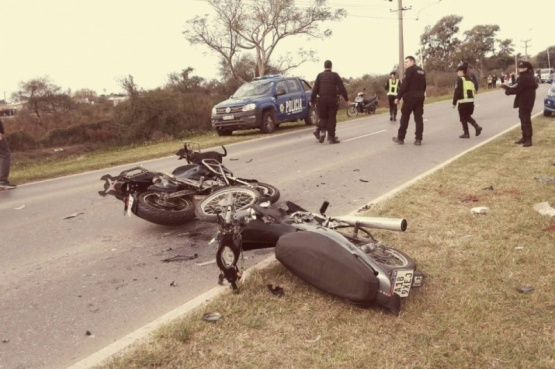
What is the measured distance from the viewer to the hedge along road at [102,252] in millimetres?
3465

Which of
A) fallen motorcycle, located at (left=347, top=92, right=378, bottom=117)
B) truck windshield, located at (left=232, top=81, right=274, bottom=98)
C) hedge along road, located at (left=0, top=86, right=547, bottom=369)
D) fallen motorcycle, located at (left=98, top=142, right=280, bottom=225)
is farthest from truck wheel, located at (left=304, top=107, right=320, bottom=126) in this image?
fallen motorcycle, located at (left=98, top=142, right=280, bottom=225)

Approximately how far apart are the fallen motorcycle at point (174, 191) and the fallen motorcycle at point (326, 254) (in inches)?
49.8

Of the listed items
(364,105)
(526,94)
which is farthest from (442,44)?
(526,94)

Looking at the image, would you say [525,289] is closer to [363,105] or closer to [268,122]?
[268,122]

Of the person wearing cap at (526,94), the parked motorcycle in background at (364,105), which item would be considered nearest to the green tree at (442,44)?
the parked motorcycle in background at (364,105)

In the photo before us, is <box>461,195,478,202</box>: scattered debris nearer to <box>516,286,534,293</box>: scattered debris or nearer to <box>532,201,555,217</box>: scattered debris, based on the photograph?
<box>532,201,555,217</box>: scattered debris

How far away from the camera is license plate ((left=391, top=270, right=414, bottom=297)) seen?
11.0 ft

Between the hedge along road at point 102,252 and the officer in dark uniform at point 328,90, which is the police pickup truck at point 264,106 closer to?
the officer in dark uniform at point 328,90

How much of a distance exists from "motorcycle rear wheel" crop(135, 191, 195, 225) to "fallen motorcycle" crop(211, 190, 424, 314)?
1.59 m

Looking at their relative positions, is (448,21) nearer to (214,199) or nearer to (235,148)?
(235,148)

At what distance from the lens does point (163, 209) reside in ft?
18.5

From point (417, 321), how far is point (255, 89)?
53.0 ft

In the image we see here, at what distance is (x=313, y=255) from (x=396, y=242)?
149 cm

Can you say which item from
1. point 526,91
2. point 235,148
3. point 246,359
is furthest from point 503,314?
point 235,148
